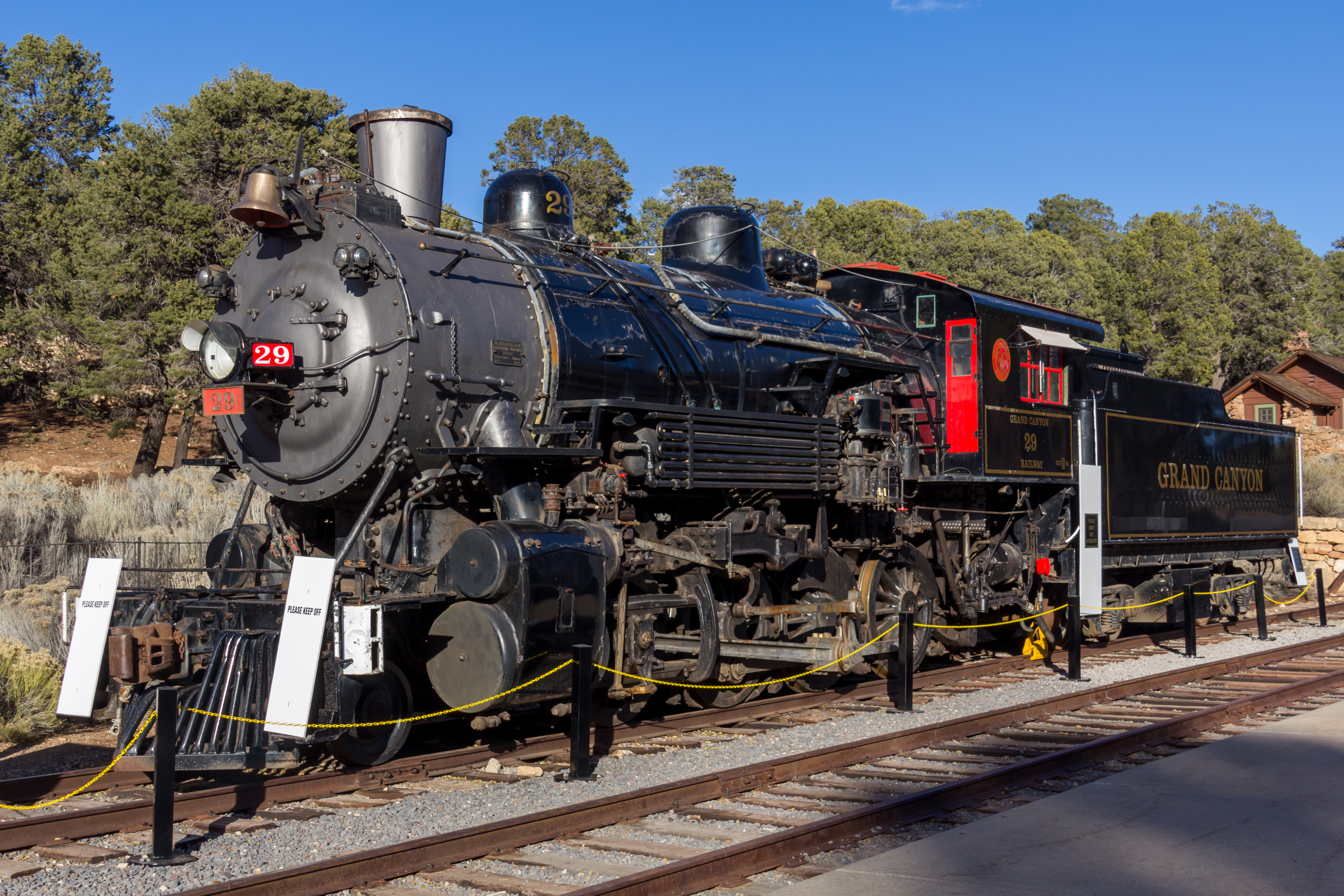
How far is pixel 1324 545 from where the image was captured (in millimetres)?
22391

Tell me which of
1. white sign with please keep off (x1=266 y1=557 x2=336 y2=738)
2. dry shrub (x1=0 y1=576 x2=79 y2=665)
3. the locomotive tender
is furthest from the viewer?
dry shrub (x1=0 y1=576 x2=79 y2=665)

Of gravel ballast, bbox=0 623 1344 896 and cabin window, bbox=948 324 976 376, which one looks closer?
gravel ballast, bbox=0 623 1344 896

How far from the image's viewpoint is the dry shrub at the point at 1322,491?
86.8 ft

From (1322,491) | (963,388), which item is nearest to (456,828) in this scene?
(963,388)

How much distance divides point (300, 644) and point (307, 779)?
1.05 metres

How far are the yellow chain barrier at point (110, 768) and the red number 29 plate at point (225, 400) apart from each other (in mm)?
1767

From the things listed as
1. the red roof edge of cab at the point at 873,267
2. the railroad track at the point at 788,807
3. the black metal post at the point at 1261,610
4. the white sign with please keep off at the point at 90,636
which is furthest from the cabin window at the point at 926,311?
the white sign with please keep off at the point at 90,636

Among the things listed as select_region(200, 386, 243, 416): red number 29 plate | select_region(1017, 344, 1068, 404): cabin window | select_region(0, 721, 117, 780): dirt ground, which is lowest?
select_region(0, 721, 117, 780): dirt ground

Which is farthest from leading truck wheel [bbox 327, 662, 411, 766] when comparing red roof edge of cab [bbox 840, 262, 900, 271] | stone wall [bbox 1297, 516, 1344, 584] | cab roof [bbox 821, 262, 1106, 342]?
stone wall [bbox 1297, 516, 1344, 584]

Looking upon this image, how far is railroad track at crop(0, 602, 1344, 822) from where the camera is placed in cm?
546

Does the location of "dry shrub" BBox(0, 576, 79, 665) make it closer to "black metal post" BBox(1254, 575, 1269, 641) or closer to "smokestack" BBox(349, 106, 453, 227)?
"smokestack" BBox(349, 106, 453, 227)

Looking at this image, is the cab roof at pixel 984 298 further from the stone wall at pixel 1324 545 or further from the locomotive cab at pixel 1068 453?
the stone wall at pixel 1324 545

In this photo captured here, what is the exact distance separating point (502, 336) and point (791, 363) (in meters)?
2.81

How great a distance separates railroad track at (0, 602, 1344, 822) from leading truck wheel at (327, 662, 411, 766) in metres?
0.08
